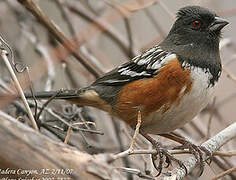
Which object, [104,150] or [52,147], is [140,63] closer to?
[104,150]

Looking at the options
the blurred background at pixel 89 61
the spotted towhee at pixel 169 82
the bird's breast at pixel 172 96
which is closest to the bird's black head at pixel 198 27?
the spotted towhee at pixel 169 82

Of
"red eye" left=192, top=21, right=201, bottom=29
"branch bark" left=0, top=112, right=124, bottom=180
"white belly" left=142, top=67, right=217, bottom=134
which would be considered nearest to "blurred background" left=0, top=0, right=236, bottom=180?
"white belly" left=142, top=67, right=217, bottom=134

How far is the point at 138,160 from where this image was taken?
10.5 feet

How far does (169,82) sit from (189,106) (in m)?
0.21

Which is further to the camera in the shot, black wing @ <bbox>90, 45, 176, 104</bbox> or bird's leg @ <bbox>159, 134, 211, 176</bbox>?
black wing @ <bbox>90, 45, 176, 104</bbox>

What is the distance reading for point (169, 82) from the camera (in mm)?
→ 2682

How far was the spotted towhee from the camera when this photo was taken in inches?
105

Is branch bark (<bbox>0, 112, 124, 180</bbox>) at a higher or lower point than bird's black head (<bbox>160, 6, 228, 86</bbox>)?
lower

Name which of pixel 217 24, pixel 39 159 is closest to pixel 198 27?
pixel 217 24

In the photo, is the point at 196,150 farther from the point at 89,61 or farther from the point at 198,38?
the point at 89,61

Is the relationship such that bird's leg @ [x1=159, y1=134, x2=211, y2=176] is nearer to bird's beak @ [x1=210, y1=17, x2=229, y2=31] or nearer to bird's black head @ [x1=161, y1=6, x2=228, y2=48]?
bird's black head @ [x1=161, y1=6, x2=228, y2=48]

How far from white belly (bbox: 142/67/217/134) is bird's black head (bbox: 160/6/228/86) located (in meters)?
0.10

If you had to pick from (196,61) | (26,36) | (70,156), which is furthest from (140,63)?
(70,156)

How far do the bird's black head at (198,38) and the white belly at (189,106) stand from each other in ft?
0.34
